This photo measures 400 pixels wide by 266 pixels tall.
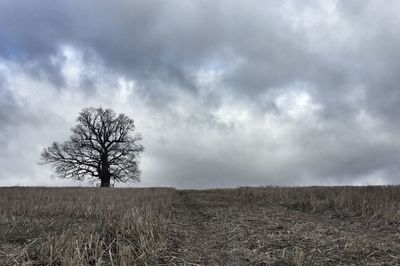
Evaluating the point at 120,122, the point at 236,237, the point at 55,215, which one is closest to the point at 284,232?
the point at 236,237

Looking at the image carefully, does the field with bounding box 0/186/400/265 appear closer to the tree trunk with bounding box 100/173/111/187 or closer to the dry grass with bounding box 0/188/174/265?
the dry grass with bounding box 0/188/174/265

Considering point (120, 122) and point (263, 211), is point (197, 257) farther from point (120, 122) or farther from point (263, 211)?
point (120, 122)

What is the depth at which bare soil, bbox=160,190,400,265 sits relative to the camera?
30.1ft

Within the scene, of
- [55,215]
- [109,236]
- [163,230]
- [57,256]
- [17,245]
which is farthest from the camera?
[55,215]

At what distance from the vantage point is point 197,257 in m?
9.72

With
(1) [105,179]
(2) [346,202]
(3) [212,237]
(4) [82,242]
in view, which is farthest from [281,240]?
A: (1) [105,179]

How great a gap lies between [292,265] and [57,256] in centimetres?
452

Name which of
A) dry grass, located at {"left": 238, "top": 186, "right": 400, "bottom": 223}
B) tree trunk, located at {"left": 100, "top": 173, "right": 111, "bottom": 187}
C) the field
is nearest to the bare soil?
the field

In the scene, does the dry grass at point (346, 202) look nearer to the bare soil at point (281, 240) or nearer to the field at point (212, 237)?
the field at point (212, 237)

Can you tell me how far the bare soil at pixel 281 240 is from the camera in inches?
362

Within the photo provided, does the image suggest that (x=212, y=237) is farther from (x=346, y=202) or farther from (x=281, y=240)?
(x=346, y=202)

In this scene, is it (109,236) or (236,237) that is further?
(236,237)

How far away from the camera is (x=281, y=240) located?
10742 millimetres

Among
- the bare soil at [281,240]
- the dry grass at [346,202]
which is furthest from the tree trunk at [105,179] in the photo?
the bare soil at [281,240]
